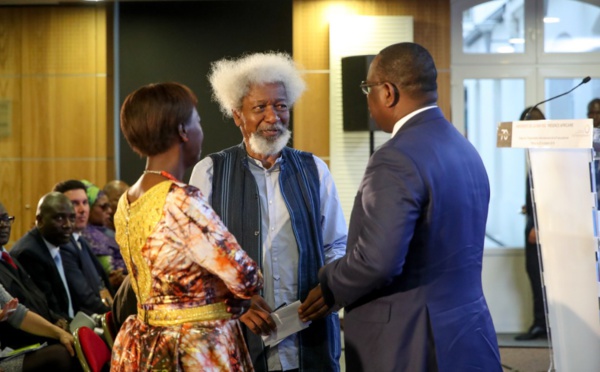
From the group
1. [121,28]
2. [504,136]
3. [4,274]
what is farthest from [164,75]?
[504,136]

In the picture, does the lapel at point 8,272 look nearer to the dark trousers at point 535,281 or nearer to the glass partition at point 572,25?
the dark trousers at point 535,281

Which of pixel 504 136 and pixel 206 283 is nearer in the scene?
pixel 206 283

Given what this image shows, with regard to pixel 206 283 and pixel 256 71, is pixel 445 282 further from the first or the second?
pixel 256 71

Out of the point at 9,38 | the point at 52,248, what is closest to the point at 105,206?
the point at 52,248

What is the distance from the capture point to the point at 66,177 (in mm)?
8602

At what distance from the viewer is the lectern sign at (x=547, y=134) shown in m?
3.58

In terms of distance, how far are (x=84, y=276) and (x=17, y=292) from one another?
0.84 metres

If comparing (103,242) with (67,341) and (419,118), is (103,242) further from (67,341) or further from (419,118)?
(419,118)

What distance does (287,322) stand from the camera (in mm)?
2822

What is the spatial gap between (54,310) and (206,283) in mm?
2845

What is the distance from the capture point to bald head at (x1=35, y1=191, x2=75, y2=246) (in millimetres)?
5023

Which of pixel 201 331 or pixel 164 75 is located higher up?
pixel 164 75

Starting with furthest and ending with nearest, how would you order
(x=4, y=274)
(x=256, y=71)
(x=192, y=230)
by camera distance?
(x=4, y=274) → (x=256, y=71) → (x=192, y=230)

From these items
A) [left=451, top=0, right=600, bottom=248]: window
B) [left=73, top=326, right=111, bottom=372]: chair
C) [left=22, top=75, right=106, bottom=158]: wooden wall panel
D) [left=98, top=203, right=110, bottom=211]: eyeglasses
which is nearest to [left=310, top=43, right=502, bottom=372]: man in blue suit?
[left=73, top=326, right=111, bottom=372]: chair
